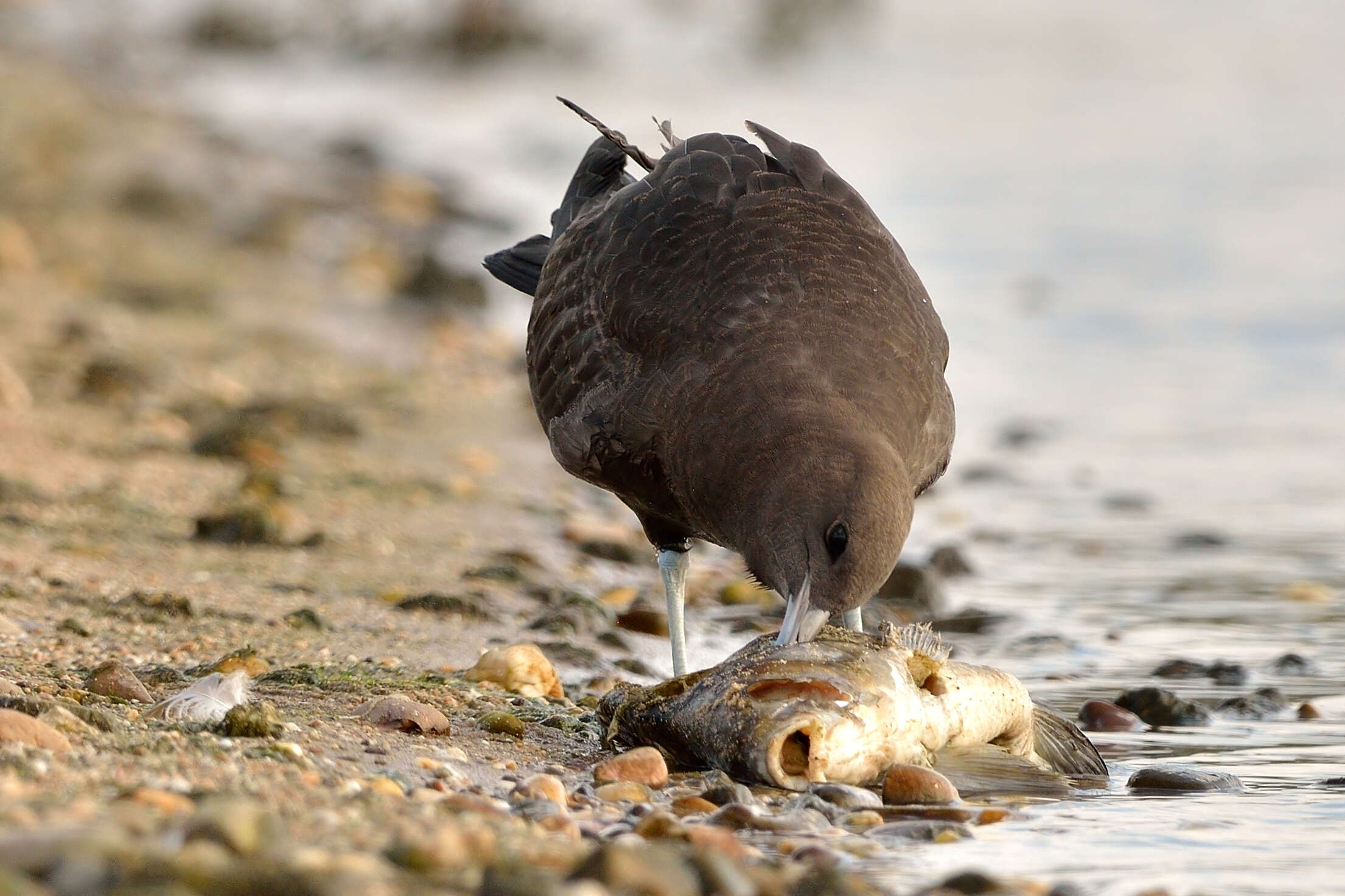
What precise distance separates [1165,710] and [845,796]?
2.13 metres

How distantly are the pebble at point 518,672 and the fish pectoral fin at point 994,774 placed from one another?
170 centimetres

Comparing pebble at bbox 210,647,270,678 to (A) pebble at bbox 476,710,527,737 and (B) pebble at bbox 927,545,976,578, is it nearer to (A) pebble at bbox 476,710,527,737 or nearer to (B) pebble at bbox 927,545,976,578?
(A) pebble at bbox 476,710,527,737

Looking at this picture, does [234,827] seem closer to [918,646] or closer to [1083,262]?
[918,646]

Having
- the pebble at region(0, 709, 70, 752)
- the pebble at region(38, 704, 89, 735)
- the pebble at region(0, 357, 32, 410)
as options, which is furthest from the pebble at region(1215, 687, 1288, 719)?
the pebble at region(0, 357, 32, 410)

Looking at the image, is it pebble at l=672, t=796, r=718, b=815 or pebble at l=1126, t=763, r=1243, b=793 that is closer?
pebble at l=672, t=796, r=718, b=815

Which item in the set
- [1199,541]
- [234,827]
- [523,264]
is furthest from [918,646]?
[1199,541]

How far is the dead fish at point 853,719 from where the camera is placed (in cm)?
534

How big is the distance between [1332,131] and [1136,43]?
20.9 ft

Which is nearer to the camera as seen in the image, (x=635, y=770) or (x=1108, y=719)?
(x=635, y=770)

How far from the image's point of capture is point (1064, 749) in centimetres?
598

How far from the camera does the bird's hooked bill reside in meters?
5.76

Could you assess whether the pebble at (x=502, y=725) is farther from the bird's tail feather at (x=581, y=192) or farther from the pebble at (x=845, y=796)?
the bird's tail feather at (x=581, y=192)

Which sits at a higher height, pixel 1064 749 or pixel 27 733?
pixel 1064 749

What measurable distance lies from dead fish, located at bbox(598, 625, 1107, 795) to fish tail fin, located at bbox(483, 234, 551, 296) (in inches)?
117
